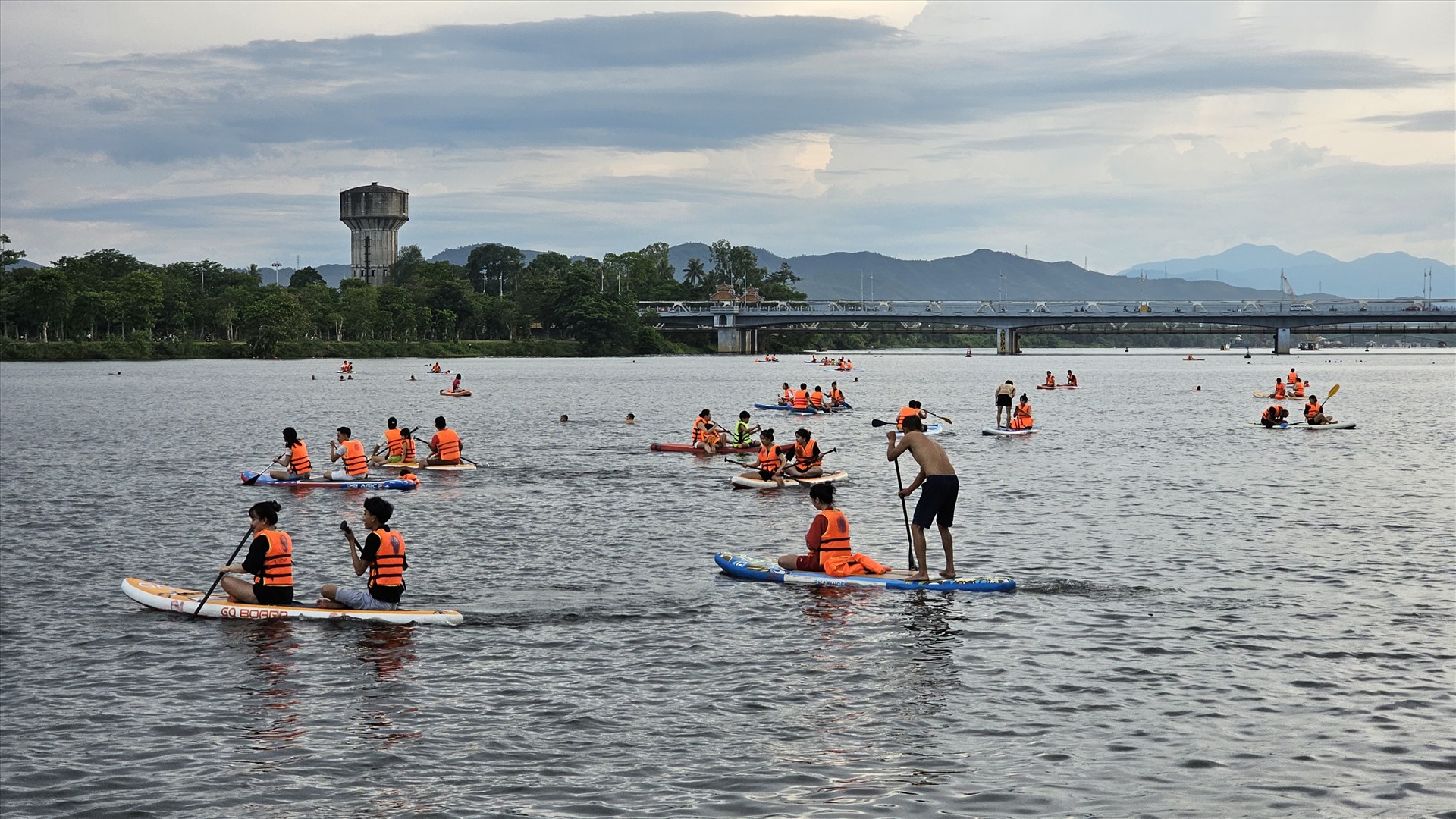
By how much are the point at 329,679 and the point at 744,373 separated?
457 feet

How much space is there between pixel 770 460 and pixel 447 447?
11.2 metres

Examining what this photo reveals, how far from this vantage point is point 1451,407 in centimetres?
8712

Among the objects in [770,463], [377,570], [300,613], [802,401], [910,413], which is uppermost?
[910,413]

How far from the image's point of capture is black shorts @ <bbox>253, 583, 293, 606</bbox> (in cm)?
2109

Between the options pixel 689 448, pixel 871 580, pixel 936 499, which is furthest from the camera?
pixel 689 448

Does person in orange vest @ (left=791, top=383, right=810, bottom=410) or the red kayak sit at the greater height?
person in orange vest @ (left=791, top=383, right=810, bottom=410)

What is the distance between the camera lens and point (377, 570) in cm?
2070

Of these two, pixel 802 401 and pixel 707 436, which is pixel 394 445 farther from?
pixel 802 401

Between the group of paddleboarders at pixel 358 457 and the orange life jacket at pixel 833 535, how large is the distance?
18.5 m

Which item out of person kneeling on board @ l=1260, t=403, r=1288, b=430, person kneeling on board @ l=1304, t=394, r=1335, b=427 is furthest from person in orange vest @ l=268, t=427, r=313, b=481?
person kneeling on board @ l=1260, t=403, r=1288, b=430

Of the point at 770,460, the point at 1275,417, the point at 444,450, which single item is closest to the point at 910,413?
the point at 770,460

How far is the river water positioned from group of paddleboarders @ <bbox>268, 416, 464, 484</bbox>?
104 cm

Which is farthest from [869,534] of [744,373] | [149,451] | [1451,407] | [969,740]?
[744,373]

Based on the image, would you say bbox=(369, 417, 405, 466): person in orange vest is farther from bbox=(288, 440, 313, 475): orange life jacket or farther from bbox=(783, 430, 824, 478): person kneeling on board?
bbox=(783, 430, 824, 478): person kneeling on board
